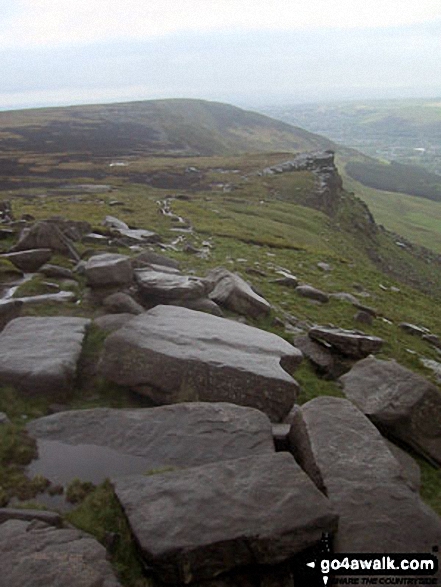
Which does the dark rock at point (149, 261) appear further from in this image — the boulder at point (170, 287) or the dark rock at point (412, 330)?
the dark rock at point (412, 330)

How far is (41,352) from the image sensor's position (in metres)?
16.2

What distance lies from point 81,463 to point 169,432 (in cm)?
228

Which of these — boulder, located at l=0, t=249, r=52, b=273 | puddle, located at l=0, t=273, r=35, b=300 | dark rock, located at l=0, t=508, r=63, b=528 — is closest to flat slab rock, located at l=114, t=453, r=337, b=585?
dark rock, located at l=0, t=508, r=63, b=528

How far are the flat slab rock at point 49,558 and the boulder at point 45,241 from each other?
66.0ft

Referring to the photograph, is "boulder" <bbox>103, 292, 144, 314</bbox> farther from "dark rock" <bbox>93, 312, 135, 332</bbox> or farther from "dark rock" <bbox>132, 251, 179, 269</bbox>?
"dark rock" <bbox>132, 251, 179, 269</bbox>

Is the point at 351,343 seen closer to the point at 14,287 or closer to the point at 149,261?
the point at 149,261

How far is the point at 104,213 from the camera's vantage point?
60438 millimetres

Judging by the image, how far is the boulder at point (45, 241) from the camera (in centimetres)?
2788

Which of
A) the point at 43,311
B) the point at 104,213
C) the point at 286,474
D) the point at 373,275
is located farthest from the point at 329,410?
the point at 104,213

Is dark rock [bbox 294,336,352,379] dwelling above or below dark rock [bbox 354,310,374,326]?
above

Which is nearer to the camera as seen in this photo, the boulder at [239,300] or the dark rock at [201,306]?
the dark rock at [201,306]

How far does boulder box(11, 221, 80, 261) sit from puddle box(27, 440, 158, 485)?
16.7 m

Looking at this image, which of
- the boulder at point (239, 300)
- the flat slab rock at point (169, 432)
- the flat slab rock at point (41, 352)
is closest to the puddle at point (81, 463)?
the flat slab rock at point (169, 432)

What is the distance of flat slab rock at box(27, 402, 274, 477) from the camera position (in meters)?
12.8
